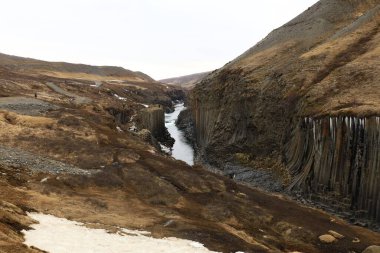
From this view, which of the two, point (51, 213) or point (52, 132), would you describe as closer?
point (51, 213)

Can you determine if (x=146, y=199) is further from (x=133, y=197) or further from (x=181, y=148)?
(x=181, y=148)

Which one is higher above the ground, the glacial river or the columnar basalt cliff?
the columnar basalt cliff

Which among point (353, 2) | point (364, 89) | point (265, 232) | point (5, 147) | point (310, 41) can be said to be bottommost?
point (265, 232)

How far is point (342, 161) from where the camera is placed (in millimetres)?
32812

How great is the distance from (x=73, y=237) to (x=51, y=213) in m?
3.66

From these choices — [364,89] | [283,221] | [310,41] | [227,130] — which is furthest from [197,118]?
[283,221]

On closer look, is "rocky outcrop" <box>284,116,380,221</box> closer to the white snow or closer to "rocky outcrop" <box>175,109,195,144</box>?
the white snow

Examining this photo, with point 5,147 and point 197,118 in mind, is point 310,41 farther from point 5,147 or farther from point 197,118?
point 5,147

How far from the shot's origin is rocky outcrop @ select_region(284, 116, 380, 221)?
2998 cm

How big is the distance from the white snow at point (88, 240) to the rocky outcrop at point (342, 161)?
16217 millimetres

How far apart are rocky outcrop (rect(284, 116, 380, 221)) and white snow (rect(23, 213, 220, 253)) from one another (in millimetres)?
16217

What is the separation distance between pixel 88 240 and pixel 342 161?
21953mm

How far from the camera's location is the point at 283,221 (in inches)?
1010

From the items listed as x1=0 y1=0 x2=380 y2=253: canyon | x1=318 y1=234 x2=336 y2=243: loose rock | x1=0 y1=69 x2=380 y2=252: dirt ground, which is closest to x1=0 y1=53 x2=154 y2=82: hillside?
x1=0 y1=0 x2=380 y2=253: canyon
